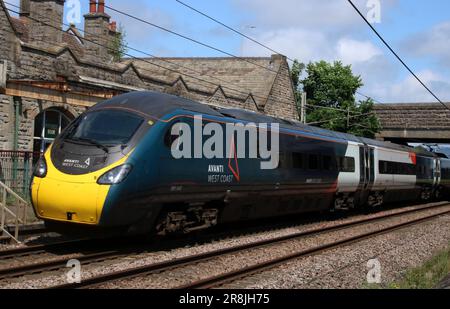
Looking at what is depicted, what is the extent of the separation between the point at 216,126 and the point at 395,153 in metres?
14.0

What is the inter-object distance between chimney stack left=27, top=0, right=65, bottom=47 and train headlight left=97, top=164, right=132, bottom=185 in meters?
20.7

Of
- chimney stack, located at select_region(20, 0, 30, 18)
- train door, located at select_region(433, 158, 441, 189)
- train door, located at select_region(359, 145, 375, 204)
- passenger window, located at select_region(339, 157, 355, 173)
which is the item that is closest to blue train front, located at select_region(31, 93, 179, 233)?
passenger window, located at select_region(339, 157, 355, 173)

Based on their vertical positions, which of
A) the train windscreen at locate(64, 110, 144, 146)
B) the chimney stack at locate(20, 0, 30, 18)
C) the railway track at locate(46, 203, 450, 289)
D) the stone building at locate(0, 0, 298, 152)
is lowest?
the railway track at locate(46, 203, 450, 289)

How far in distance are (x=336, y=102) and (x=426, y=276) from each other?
37.7 metres

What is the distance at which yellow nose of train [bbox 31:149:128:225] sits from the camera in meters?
9.23

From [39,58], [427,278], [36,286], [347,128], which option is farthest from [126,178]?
[347,128]

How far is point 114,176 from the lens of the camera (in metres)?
9.39

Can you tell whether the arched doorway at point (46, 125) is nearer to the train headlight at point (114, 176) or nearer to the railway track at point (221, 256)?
the railway track at point (221, 256)

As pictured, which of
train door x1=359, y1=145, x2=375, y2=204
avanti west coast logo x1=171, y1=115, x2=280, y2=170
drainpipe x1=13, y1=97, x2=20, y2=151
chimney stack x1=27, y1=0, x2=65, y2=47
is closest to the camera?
avanti west coast logo x1=171, y1=115, x2=280, y2=170

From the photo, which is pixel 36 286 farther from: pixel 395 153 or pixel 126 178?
pixel 395 153

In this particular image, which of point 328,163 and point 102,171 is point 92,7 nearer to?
point 328,163

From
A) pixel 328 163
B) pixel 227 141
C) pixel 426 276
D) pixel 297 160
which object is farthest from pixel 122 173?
pixel 328 163

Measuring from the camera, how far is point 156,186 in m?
10.1

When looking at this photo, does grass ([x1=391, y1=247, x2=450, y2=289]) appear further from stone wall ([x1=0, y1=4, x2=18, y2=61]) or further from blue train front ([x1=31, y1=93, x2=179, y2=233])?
stone wall ([x1=0, y1=4, x2=18, y2=61])
